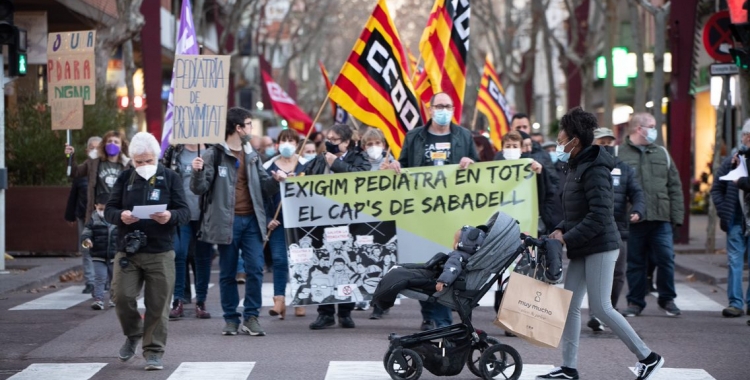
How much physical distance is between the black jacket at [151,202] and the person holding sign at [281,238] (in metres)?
2.30

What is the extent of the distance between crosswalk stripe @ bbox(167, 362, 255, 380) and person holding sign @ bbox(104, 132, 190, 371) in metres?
0.23

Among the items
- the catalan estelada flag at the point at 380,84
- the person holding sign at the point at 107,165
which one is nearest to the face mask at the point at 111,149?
the person holding sign at the point at 107,165

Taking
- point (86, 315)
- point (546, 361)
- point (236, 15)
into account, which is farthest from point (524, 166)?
point (236, 15)

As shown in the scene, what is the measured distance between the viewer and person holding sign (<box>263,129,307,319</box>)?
12.5m

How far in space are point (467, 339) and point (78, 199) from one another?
7.91 metres

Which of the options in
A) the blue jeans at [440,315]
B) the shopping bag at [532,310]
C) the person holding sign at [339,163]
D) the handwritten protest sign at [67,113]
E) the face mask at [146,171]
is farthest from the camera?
the handwritten protest sign at [67,113]

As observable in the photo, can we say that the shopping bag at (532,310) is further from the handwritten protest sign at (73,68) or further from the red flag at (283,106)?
the red flag at (283,106)

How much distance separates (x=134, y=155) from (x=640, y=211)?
16.2 ft

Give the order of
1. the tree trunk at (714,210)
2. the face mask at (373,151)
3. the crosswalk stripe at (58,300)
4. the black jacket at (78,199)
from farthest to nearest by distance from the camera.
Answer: the tree trunk at (714,210)
the black jacket at (78,199)
the crosswalk stripe at (58,300)
the face mask at (373,151)

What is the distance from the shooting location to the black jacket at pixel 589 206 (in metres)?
8.77

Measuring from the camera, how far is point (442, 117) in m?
11.4

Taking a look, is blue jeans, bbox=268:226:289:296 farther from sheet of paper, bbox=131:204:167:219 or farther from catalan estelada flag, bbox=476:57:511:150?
catalan estelada flag, bbox=476:57:511:150

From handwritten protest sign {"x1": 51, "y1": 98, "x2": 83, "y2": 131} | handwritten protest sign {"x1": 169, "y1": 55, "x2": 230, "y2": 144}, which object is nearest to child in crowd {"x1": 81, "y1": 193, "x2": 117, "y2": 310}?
handwritten protest sign {"x1": 169, "y1": 55, "x2": 230, "y2": 144}

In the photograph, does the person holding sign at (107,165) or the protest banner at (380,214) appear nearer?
the protest banner at (380,214)
